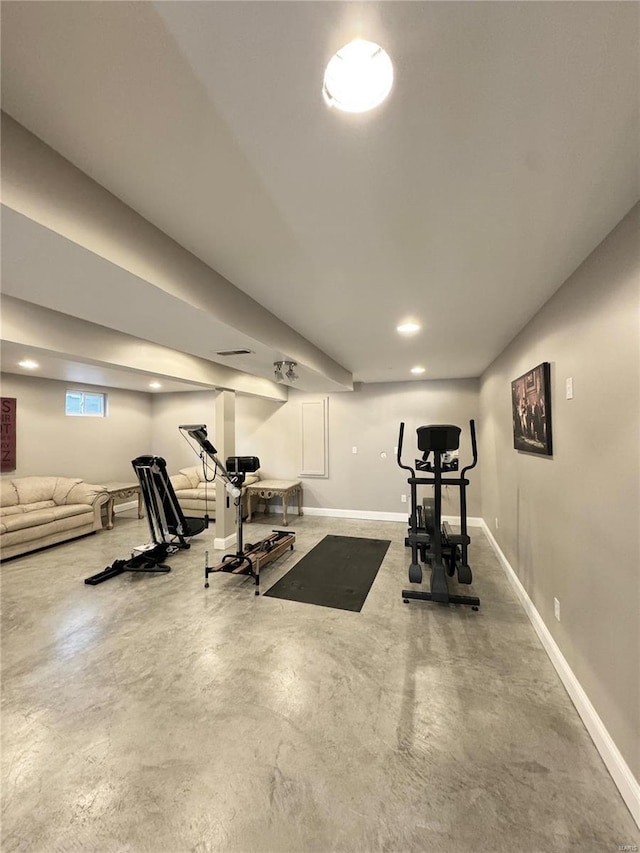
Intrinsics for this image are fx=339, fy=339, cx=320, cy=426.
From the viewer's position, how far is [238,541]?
13.2 feet

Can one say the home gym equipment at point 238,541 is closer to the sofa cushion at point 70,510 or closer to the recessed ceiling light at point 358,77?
the sofa cushion at point 70,510

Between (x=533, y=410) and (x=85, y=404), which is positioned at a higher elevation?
(x=85, y=404)

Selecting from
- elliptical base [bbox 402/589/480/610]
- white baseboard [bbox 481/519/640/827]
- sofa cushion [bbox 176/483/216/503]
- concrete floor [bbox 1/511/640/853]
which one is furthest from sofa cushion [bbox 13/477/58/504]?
white baseboard [bbox 481/519/640/827]

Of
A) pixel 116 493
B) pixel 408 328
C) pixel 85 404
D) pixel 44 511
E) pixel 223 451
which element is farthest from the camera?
pixel 85 404

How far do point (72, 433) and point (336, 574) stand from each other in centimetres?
548

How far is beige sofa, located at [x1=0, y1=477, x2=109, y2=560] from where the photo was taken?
4.43m

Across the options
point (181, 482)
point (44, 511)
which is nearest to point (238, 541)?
point (181, 482)

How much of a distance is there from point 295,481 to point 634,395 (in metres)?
5.70

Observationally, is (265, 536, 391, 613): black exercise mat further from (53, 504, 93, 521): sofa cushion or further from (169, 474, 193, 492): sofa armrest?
(53, 504, 93, 521): sofa cushion

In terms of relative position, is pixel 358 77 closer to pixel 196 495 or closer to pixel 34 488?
pixel 196 495

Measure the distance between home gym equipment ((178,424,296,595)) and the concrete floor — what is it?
52cm

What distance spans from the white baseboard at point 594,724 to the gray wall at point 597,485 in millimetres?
54

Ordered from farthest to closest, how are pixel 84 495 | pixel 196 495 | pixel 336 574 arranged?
pixel 196 495
pixel 84 495
pixel 336 574

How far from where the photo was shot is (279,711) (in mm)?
1962
